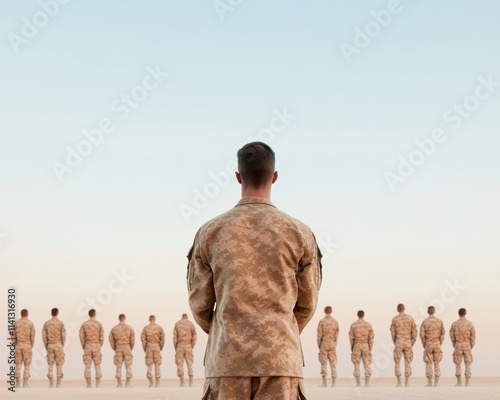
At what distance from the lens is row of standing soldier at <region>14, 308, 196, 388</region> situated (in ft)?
70.4

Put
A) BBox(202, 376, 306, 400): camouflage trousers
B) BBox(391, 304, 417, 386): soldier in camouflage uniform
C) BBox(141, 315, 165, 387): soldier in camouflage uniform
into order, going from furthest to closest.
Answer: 1. BBox(141, 315, 165, 387): soldier in camouflage uniform
2. BBox(391, 304, 417, 386): soldier in camouflage uniform
3. BBox(202, 376, 306, 400): camouflage trousers

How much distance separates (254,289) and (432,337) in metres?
18.3

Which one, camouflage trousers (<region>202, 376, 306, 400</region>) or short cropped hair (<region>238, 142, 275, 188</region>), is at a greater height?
short cropped hair (<region>238, 142, 275, 188</region>)

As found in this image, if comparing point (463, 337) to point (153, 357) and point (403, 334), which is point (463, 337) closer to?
point (403, 334)

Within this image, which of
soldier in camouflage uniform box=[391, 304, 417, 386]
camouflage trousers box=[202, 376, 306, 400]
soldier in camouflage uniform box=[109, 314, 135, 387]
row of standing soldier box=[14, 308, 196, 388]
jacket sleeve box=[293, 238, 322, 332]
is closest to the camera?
camouflage trousers box=[202, 376, 306, 400]

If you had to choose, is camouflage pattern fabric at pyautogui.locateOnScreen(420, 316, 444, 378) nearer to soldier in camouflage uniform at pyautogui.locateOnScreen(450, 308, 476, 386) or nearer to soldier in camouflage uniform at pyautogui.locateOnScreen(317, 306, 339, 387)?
soldier in camouflage uniform at pyautogui.locateOnScreen(450, 308, 476, 386)

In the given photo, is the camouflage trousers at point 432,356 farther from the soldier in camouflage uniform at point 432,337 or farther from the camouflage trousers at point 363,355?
the camouflage trousers at point 363,355

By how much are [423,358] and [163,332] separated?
24.1 ft

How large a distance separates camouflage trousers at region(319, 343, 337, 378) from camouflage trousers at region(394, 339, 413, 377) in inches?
65.9

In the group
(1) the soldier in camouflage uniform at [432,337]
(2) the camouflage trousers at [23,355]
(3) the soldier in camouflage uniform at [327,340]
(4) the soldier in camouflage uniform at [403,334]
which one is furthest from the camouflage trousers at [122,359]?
(1) the soldier in camouflage uniform at [432,337]

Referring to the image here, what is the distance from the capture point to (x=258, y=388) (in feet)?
12.9

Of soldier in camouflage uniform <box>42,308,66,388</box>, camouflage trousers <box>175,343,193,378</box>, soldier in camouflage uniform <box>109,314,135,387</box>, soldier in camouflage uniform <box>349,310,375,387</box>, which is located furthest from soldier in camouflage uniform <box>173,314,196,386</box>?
soldier in camouflage uniform <box>349,310,375,387</box>

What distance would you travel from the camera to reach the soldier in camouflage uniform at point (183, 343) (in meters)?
22.1

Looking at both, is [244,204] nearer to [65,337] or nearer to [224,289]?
[224,289]
